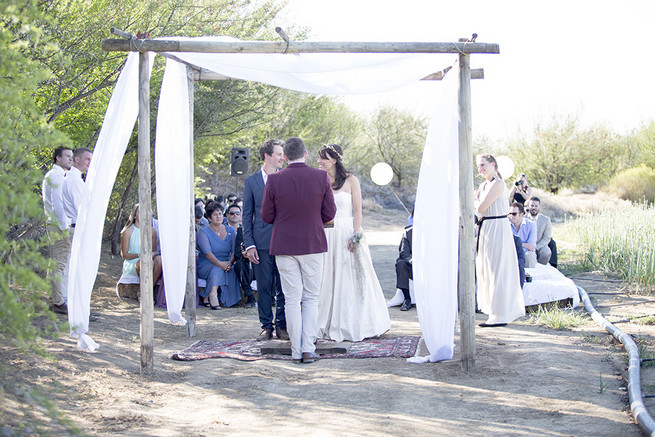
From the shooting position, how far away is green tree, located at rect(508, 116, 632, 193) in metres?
31.5

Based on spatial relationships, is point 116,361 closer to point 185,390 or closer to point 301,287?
point 185,390

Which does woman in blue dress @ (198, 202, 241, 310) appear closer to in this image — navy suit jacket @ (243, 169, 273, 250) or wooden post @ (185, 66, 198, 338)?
wooden post @ (185, 66, 198, 338)

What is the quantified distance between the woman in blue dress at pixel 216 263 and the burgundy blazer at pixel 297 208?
11.2ft

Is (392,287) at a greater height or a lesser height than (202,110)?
lesser

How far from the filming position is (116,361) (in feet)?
18.1

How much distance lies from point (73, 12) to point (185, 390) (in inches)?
212

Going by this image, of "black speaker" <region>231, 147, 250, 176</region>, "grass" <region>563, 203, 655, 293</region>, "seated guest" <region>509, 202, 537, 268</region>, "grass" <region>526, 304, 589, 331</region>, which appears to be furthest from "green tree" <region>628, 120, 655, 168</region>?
"grass" <region>526, 304, 589, 331</region>

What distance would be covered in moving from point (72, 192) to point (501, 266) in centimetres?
451

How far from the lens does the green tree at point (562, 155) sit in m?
31.5

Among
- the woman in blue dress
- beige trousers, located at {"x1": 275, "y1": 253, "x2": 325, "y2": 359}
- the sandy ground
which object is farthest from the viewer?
the woman in blue dress

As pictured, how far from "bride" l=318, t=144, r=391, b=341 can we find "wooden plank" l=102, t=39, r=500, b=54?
138 centimetres

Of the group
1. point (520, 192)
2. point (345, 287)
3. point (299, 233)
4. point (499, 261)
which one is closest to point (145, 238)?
point (299, 233)

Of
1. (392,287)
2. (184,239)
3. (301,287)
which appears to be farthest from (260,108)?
(301,287)

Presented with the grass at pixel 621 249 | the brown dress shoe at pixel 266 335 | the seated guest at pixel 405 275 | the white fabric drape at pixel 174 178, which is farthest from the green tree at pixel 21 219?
the grass at pixel 621 249
